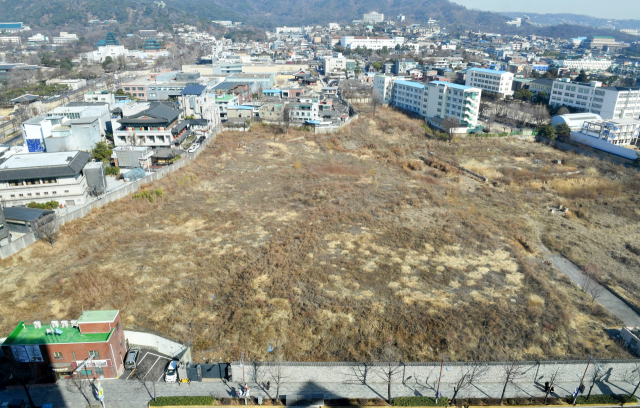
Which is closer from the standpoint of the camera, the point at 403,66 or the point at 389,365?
the point at 389,365

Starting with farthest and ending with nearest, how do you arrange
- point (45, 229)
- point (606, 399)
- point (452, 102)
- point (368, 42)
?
point (368, 42) → point (452, 102) → point (45, 229) → point (606, 399)

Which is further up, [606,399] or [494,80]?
[494,80]

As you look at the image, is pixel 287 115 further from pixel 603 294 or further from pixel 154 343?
pixel 603 294

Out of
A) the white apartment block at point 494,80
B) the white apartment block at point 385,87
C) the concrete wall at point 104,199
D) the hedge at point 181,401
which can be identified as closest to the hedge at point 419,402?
the hedge at point 181,401

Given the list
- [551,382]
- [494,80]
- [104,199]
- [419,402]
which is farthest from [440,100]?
Answer: [419,402]

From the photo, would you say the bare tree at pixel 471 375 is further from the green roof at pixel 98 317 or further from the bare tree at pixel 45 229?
the bare tree at pixel 45 229

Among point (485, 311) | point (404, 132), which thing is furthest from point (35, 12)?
point (485, 311)

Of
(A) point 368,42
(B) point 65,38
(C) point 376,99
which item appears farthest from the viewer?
(A) point 368,42

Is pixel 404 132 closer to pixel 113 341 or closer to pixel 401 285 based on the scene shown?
pixel 401 285
